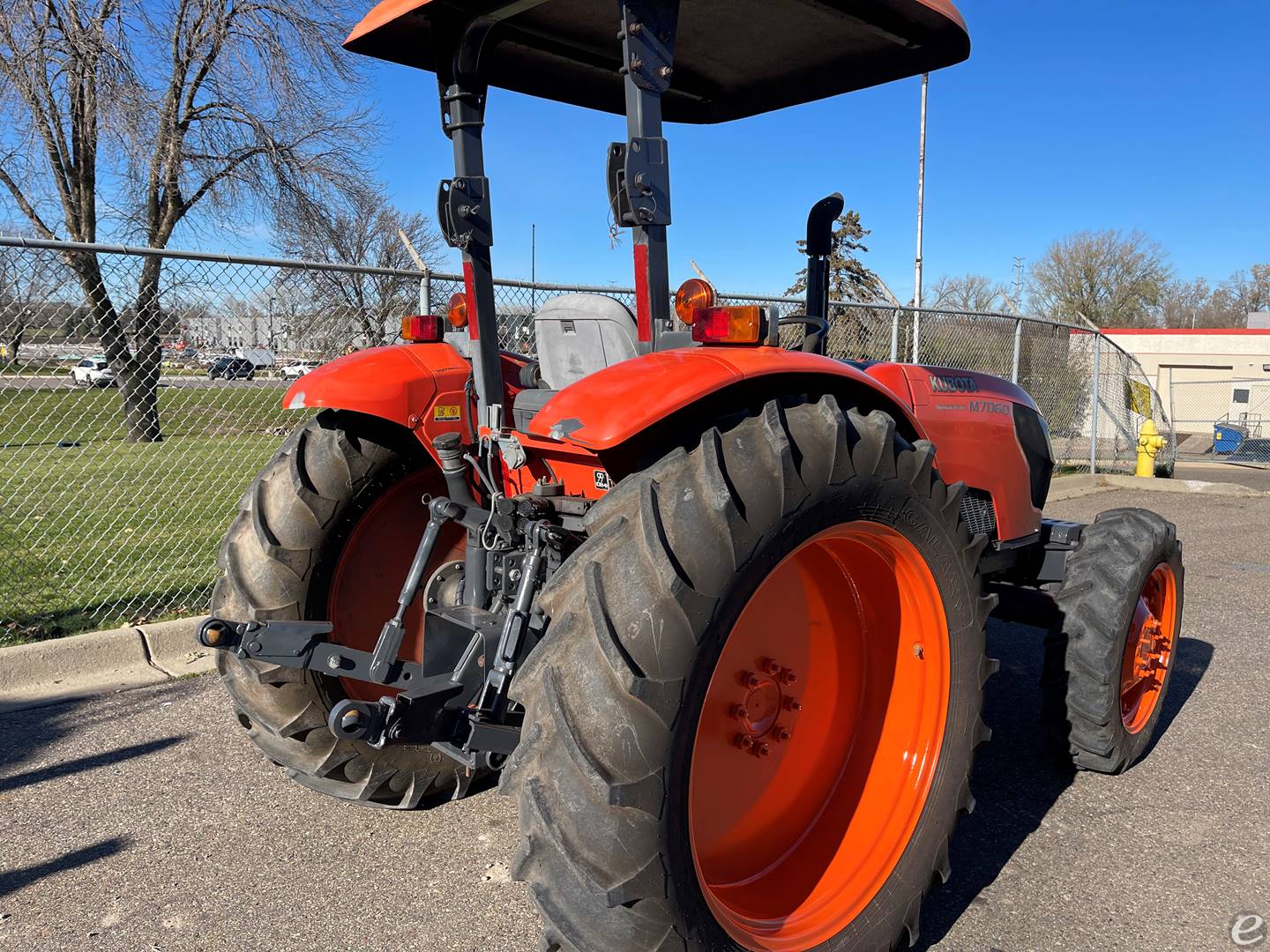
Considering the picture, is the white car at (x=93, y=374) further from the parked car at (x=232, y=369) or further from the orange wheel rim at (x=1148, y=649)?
the orange wheel rim at (x=1148, y=649)

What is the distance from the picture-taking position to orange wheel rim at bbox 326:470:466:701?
3053 mm

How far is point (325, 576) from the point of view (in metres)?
2.92

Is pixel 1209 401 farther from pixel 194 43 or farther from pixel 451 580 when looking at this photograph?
pixel 451 580

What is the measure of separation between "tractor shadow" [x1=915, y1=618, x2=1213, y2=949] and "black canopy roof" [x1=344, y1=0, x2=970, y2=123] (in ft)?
8.23

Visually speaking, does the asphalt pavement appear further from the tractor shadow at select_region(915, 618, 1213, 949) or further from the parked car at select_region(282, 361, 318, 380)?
the tractor shadow at select_region(915, 618, 1213, 949)

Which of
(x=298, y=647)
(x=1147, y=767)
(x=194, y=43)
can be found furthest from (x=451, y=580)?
(x=194, y=43)

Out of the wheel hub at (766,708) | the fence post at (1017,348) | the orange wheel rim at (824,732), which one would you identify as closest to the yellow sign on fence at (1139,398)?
the fence post at (1017,348)

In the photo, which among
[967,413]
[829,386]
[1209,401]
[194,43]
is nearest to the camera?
[829,386]

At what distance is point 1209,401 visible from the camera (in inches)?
1271

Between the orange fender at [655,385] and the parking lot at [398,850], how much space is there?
1465mm

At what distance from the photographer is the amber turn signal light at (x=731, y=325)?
2.18m

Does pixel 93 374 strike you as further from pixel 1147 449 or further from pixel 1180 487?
pixel 1147 449

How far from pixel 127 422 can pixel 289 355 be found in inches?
58.0

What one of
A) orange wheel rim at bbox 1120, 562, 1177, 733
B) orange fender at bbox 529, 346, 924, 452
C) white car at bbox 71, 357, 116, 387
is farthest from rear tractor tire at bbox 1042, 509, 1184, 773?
A: white car at bbox 71, 357, 116, 387
